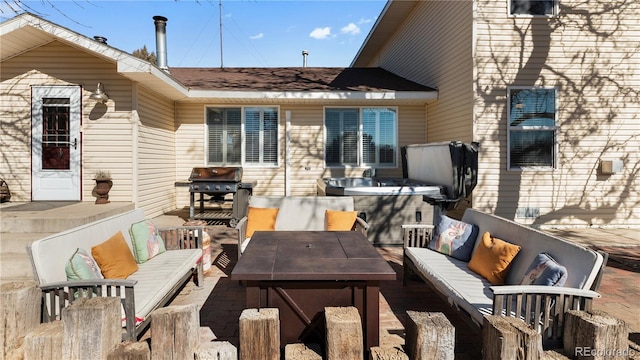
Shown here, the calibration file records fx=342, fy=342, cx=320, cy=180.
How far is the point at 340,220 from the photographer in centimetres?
438

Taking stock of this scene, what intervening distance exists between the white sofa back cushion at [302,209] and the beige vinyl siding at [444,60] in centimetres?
344

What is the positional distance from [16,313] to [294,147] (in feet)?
24.0

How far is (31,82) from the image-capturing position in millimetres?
6512

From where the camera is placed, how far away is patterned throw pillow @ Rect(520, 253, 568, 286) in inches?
85.7

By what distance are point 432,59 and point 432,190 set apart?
3.98 m

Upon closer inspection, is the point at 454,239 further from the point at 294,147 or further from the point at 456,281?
the point at 294,147

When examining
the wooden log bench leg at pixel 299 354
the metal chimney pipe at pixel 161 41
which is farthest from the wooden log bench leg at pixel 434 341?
the metal chimney pipe at pixel 161 41

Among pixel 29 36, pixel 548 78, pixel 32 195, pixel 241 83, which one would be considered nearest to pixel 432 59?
pixel 548 78

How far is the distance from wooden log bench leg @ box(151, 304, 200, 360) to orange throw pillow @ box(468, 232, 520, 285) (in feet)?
7.77

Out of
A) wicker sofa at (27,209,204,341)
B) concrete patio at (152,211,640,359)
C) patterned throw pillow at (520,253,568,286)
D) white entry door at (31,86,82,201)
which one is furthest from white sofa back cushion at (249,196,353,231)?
white entry door at (31,86,82,201)

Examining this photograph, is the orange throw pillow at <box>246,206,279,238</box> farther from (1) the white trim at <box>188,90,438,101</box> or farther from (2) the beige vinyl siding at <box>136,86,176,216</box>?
(1) the white trim at <box>188,90,438,101</box>

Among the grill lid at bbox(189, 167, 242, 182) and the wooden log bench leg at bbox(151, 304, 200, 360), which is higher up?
the grill lid at bbox(189, 167, 242, 182)

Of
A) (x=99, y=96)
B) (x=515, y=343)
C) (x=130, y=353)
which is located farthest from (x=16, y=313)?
(x=99, y=96)

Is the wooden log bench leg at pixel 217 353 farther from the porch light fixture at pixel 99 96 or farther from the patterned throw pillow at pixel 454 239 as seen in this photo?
the porch light fixture at pixel 99 96
